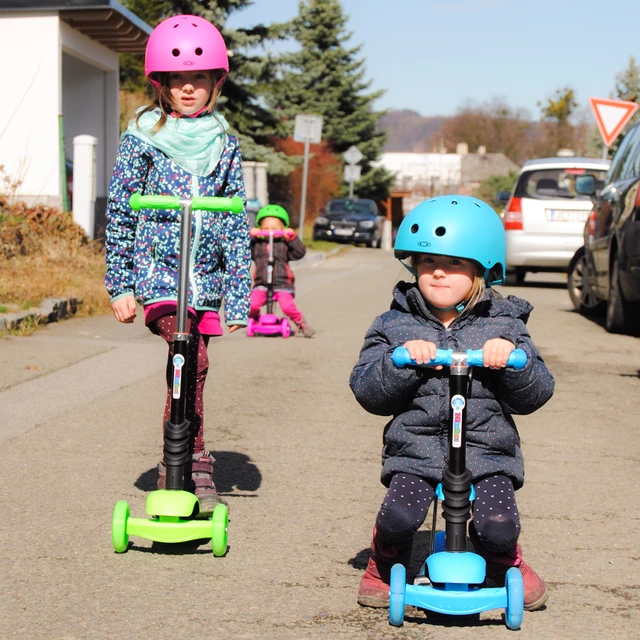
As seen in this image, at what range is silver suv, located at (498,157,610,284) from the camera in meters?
15.7

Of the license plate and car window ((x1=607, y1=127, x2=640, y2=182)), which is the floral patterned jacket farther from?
the license plate

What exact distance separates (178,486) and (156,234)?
103cm

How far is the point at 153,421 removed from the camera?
6438mm

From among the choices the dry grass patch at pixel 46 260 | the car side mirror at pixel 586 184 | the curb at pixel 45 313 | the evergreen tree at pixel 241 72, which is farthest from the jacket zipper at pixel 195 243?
the evergreen tree at pixel 241 72

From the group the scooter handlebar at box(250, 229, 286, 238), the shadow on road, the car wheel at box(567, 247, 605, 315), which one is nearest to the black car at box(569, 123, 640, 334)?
the car wheel at box(567, 247, 605, 315)

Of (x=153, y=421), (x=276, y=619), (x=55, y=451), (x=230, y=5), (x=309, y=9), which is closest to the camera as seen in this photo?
(x=276, y=619)

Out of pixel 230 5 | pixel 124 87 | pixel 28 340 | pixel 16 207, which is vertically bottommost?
pixel 28 340

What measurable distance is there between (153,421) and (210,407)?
574 millimetres

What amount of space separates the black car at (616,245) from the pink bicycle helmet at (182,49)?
20.8ft

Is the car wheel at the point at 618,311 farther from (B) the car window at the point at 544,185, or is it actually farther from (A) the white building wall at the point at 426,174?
(A) the white building wall at the point at 426,174

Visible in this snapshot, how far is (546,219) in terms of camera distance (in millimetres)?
15773

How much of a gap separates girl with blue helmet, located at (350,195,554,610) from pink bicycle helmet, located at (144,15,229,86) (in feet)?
4.07

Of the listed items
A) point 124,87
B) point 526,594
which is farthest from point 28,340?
point 124,87

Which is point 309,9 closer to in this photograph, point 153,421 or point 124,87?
point 124,87
